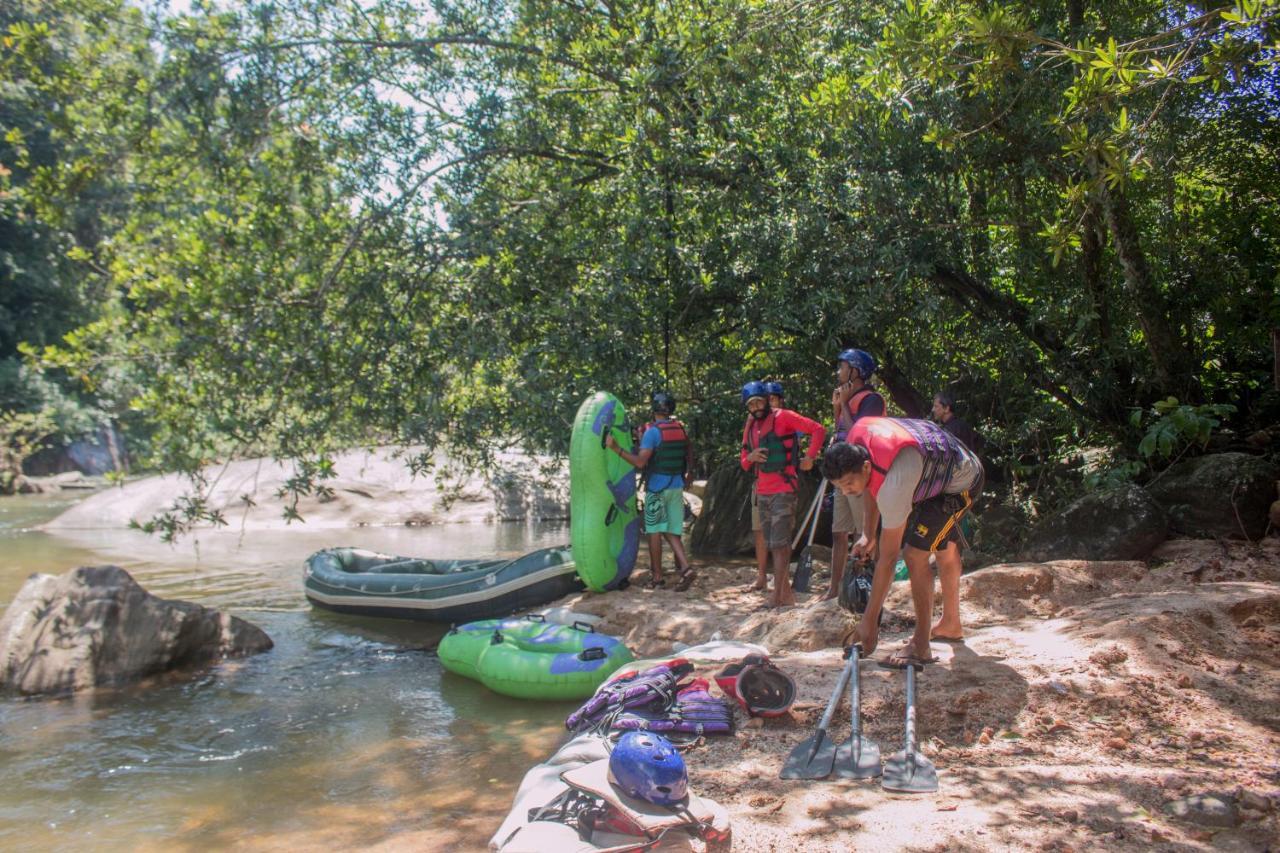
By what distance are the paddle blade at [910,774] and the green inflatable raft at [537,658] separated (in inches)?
112

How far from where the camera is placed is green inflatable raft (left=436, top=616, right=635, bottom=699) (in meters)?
6.67

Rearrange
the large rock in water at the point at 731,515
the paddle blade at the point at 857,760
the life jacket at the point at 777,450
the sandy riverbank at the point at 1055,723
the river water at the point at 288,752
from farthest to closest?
the large rock in water at the point at 731,515 → the life jacket at the point at 777,450 → the river water at the point at 288,752 → the paddle blade at the point at 857,760 → the sandy riverbank at the point at 1055,723

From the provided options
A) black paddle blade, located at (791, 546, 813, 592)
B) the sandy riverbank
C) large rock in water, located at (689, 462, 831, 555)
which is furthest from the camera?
large rock in water, located at (689, 462, 831, 555)

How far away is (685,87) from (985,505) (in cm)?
511

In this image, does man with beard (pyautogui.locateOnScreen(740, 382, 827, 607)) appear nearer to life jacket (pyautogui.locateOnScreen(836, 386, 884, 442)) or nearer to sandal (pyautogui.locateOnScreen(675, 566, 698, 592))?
life jacket (pyautogui.locateOnScreen(836, 386, 884, 442))

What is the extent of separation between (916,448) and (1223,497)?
406 centimetres

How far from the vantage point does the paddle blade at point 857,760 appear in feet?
13.6

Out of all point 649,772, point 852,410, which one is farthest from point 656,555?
point 649,772

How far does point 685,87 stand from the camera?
9555 mm

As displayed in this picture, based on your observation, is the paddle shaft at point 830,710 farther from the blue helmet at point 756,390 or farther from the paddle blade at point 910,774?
the blue helmet at point 756,390

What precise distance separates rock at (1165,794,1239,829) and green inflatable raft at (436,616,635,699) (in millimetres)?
3777

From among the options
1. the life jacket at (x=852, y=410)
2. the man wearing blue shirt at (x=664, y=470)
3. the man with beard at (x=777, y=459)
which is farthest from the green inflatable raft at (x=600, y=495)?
the life jacket at (x=852, y=410)

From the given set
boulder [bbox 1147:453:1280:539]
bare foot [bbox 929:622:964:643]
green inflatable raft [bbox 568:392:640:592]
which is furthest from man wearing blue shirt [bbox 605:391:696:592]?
boulder [bbox 1147:453:1280:539]

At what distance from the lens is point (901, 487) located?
15.4ft
